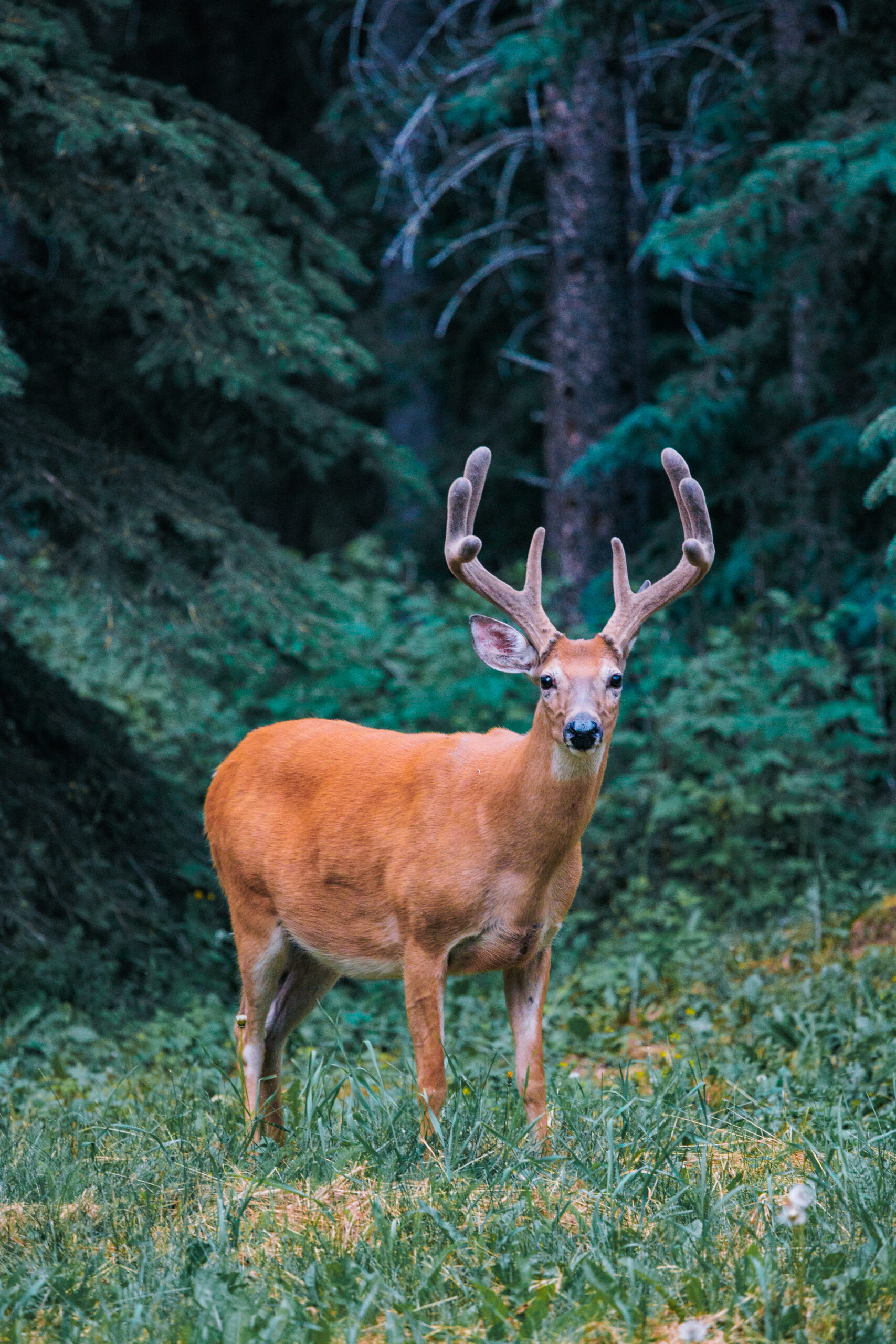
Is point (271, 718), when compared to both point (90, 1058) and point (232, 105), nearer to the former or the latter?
point (90, 1058)

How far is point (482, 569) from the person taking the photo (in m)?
4.43

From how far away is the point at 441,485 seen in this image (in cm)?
1255

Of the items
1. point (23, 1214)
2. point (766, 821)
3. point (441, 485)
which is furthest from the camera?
point (441, 485)

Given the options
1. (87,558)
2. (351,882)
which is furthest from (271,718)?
(351,882)

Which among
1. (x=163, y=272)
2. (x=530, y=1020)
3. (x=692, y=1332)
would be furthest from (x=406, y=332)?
(x=692, y=1332)

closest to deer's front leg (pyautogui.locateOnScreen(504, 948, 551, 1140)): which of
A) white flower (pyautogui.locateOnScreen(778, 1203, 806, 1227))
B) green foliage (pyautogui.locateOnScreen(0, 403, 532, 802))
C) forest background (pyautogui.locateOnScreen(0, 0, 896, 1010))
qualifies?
white flower (pyautogui.locateOnScreen(778, 1203, 806, 1227))

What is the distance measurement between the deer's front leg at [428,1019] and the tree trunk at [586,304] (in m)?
Answer: 5.37

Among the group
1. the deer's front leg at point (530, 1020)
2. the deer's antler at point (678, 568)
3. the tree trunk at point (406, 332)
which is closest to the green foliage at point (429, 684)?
the deer's antler at point (678, 568)

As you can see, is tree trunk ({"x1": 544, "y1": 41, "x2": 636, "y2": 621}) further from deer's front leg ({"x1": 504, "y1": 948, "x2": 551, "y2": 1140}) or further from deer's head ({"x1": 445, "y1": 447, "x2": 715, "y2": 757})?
deer's front leg ({"x1": 504, "y1": 948, "x2": 551, "y2": 1140})

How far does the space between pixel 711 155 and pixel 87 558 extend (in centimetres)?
555

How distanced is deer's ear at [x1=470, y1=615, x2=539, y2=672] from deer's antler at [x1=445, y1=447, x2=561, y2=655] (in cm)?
4

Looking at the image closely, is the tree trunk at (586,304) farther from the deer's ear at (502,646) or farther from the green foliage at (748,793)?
the deer's ear at (502,646)

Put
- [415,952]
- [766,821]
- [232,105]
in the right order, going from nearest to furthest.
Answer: [415,952], [766,821], [232,105]

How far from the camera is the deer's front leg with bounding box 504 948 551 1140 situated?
4.27 metres
